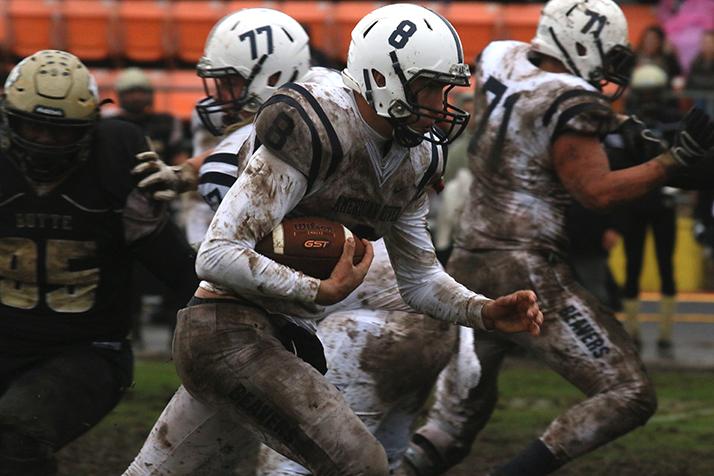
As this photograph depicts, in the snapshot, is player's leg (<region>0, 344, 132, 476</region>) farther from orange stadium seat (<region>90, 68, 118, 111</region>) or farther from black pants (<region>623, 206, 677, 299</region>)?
orange stadium seat (<region>90, 68, 118, 111</region>)

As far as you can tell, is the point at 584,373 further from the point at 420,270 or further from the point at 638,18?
the point at 638,18

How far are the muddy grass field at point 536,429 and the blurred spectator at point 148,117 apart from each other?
1.61 m

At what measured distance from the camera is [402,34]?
4273 millimetres

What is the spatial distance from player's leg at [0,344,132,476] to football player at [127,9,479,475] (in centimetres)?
30

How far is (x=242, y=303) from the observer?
14.0 feet

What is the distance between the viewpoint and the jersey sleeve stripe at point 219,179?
510 centimetres

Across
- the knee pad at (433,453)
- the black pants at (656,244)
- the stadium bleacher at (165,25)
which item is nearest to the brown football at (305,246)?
the knee pad at (433,453)

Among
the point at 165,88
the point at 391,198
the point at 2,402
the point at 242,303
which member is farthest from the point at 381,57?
the point at 165,88

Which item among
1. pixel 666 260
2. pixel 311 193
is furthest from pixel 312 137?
pixel 666 260

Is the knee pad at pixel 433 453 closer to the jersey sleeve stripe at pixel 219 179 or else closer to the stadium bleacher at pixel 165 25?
the jersey sleeve stripe at pixel 219 179

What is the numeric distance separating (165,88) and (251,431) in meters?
8.06

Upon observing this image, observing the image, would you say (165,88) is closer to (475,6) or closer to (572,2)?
(475,6)

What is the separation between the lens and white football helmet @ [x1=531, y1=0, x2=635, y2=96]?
5.88 metres

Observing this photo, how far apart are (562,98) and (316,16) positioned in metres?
8.20
